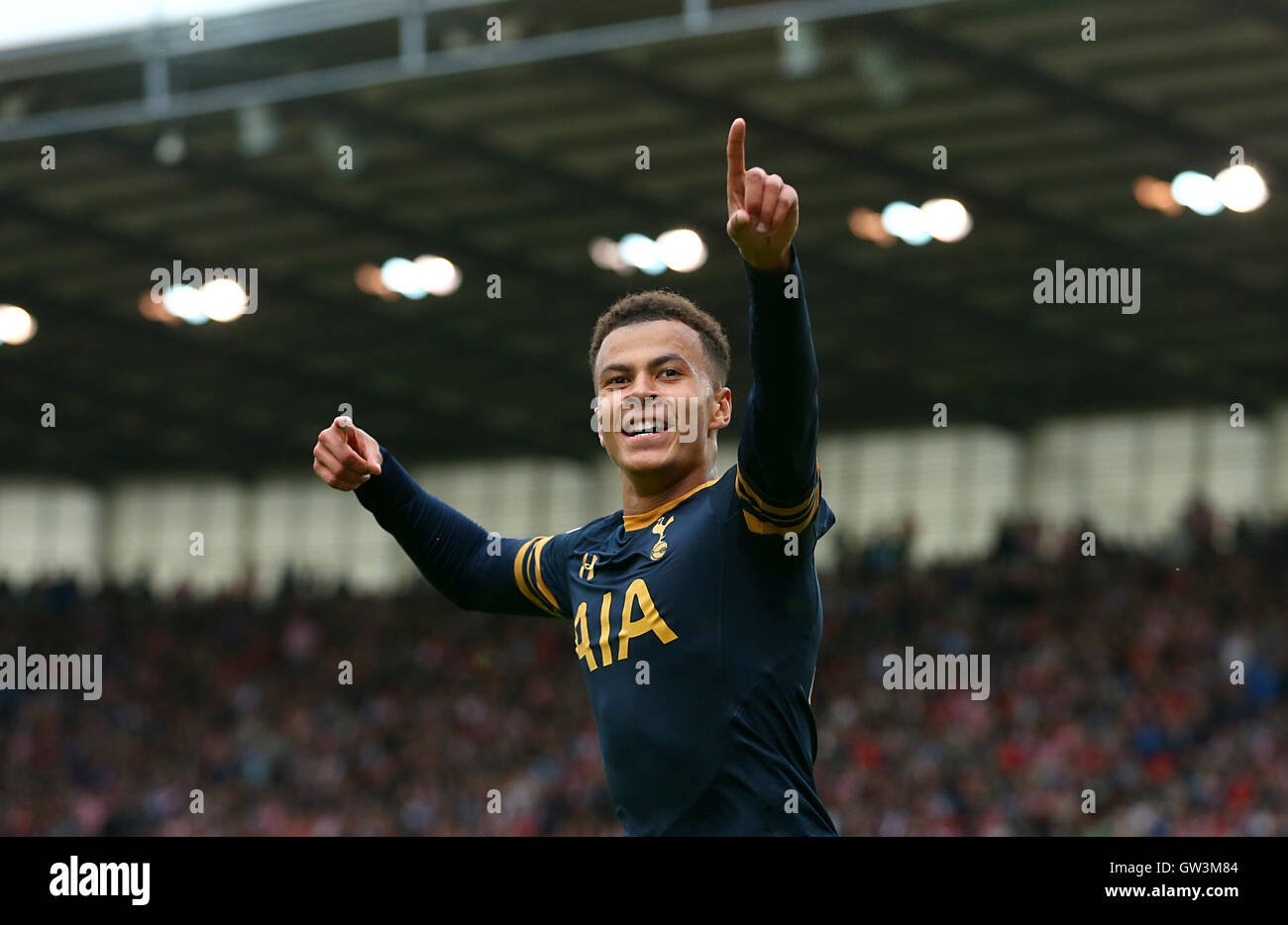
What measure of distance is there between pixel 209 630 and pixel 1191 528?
59.7 feet

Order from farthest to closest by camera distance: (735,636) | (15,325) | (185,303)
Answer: (15,325) < (185,303) < (735,636)

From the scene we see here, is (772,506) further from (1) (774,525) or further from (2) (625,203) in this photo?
(2) (625,203)

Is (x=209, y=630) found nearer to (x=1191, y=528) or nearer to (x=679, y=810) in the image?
(x=1191, y=528)

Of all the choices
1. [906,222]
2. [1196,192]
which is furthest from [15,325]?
[1196,192]

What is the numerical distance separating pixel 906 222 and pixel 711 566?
2077cm

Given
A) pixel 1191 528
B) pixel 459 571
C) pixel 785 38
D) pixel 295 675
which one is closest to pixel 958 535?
pixel 1191 528

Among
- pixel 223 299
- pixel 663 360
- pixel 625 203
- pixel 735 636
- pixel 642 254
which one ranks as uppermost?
pixel 223 299

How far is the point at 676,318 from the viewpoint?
4703mm

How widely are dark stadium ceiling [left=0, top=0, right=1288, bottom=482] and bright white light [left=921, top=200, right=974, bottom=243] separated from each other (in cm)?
27

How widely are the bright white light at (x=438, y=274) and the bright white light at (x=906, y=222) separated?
6708 mm

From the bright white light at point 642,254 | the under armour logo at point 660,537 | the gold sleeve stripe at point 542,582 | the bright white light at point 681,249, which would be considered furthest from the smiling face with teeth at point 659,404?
the bright white light at point 642,254

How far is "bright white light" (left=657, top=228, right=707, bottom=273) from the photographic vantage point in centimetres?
2469

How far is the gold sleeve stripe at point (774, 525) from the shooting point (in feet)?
14.0

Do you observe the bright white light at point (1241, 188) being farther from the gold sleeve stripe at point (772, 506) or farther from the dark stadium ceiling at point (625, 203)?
the gold sleeve stripe at point (772, 506)
